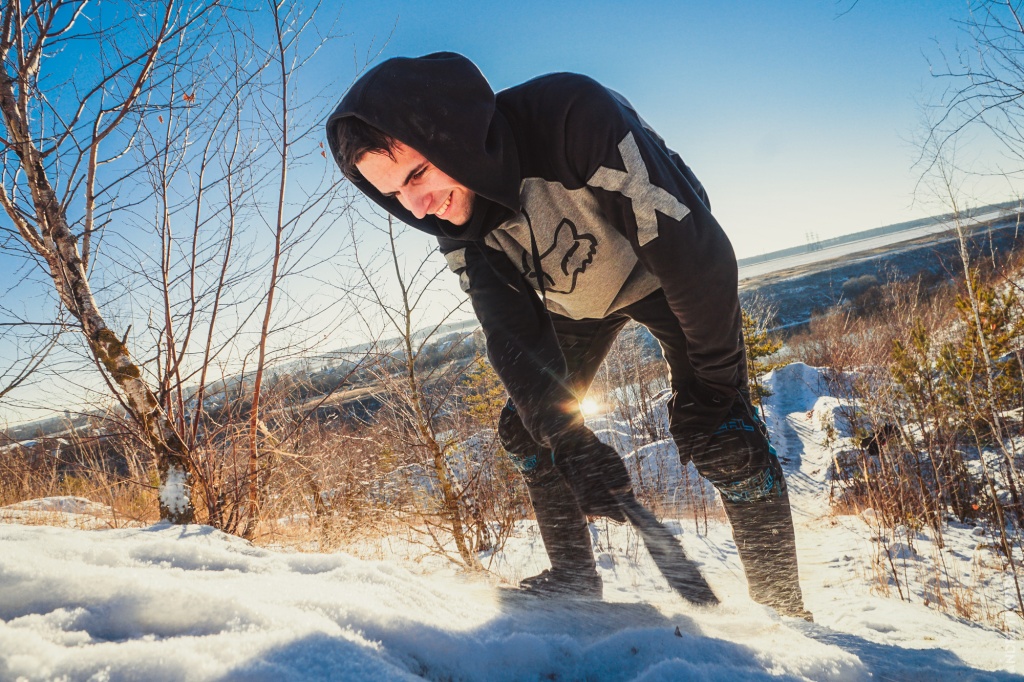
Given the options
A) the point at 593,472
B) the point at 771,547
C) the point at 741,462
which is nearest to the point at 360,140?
the point at 593,472

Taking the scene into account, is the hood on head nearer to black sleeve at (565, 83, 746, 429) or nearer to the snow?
black sleeve at (565, 83, 746, 429)

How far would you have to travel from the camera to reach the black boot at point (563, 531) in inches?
66.6

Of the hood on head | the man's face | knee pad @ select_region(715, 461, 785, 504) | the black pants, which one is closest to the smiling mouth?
the man's face

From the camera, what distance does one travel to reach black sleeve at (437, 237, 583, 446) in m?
1.46

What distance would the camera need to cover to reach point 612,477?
1.61m

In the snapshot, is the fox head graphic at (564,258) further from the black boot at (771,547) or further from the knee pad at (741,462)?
the black boot at (771,547)

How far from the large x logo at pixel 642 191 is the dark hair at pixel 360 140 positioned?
58 cm

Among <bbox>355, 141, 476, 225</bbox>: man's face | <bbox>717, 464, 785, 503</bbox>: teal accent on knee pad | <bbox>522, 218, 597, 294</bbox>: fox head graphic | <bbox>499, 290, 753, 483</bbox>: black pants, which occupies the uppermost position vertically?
<bbox>355, 141, 476, 225</bbox>: man's face

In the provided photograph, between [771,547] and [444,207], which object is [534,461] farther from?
[444,207]

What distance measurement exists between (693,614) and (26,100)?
12.6 ft

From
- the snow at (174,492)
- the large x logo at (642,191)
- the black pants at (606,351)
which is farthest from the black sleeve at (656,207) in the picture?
the snow at (174,492)

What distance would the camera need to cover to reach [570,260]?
1471 mm

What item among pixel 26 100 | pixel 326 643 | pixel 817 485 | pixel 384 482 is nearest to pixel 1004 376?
pixel 817 485

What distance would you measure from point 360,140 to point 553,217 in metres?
0.58
